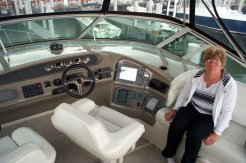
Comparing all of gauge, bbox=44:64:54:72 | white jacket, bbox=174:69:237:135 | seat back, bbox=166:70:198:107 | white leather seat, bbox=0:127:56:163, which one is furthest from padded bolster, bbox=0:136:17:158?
white jacket, bbox=174:69:237:135

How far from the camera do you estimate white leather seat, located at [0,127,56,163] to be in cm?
118

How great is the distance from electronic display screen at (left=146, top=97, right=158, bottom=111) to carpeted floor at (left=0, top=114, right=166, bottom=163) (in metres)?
0.34

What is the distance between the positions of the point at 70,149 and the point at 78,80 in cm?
68

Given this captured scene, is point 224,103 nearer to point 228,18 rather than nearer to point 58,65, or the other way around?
point 228,18

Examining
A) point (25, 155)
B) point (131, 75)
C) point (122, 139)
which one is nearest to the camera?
point (25, 155)

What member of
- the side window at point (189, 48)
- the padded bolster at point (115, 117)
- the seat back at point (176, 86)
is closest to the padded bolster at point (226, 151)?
the seat back at point (176, 86)

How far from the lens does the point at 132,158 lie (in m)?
2.18

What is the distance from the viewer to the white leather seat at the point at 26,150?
1.18 meters

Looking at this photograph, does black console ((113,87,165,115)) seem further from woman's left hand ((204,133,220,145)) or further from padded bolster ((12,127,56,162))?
padded bolster ((12,127,56,162))

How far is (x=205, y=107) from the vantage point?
1.80 m

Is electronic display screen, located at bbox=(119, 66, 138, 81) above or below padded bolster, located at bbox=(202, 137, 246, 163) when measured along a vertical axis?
above

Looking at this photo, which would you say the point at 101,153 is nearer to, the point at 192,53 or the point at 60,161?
the point at 60,161

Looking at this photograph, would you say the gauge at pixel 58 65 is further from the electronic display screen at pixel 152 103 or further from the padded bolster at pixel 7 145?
the electronic display screen at pixel 152 103

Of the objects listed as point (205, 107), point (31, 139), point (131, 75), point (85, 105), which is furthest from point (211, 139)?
point (31, 139)
